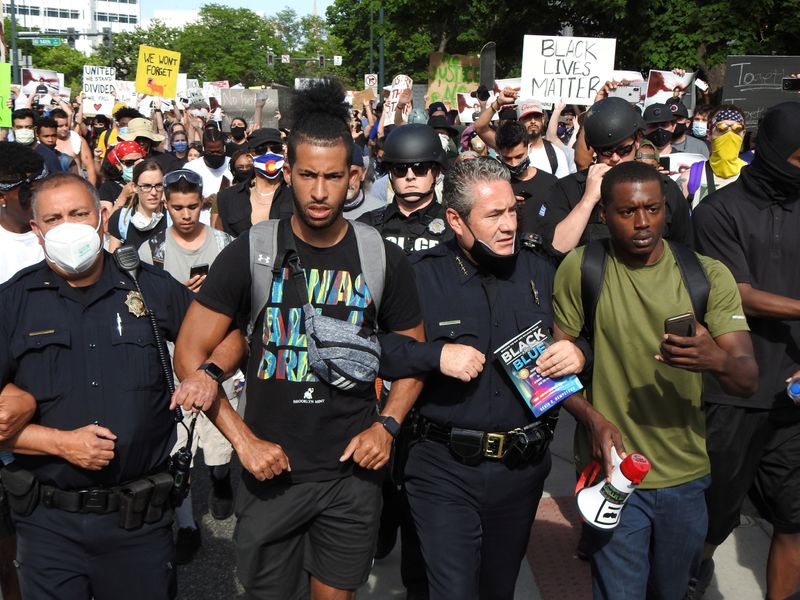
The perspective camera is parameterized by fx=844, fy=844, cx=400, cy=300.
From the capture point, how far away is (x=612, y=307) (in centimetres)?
319

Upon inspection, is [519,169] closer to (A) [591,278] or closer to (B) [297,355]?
(A) [591,278]

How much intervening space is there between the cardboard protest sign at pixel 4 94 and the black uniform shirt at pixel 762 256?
799 centimetres

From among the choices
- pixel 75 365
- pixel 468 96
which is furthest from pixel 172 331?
pixel 468 96

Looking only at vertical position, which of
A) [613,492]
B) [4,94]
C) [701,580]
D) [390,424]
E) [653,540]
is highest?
[4,94]

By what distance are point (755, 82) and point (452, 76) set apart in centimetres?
694

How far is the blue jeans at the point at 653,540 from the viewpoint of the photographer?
3182mm

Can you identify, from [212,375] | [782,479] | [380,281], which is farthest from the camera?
[782,479]

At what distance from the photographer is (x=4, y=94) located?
9391 mm

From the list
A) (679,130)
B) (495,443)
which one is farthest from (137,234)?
(679,130)

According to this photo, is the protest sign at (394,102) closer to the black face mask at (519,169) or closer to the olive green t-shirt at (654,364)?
the black face mask at (519,169)

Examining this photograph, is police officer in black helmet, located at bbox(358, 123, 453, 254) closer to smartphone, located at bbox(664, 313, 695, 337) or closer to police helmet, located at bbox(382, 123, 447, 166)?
police helmet, located at bbox(382, 123, 447, 166)

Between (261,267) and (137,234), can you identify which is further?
(137,234)

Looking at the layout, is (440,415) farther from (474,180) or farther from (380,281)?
(474,180)

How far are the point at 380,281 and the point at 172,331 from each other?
839mm
